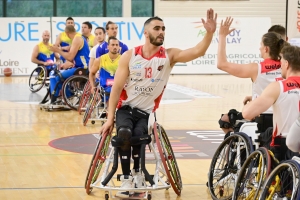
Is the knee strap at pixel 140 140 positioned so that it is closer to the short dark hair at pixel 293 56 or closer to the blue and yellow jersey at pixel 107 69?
the short dark hair at pixel 293 56

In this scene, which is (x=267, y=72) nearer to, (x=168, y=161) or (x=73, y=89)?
(x=168, y=161)

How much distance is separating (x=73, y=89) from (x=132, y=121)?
693 cm

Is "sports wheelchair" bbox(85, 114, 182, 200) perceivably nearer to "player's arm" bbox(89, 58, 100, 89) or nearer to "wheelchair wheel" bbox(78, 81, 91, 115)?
"player's arm" bbox(89, 58, 100, 89)

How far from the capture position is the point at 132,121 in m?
6.21

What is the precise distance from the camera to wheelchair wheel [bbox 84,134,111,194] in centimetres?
611

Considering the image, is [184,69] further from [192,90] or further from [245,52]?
[192,90]

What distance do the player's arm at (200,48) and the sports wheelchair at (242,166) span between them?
0.75 metres

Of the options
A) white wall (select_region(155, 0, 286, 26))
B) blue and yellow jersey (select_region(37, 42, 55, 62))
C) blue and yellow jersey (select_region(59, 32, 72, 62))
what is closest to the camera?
blue and yellow jersey (select_region(59, 32, 72, 62))

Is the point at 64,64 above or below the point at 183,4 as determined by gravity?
below

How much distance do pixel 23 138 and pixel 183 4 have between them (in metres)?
16.4

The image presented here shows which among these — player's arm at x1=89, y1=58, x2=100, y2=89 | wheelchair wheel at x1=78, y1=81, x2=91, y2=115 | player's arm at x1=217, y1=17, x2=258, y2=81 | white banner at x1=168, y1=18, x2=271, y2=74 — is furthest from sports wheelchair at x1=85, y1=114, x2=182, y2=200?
white banner at x1=168, y1=18, x2=271, y2=74

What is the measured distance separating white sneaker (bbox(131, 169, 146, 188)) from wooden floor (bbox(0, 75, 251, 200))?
1.02ft

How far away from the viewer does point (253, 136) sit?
19.2 feet

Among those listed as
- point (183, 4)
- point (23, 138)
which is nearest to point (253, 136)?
point (23, 138)
